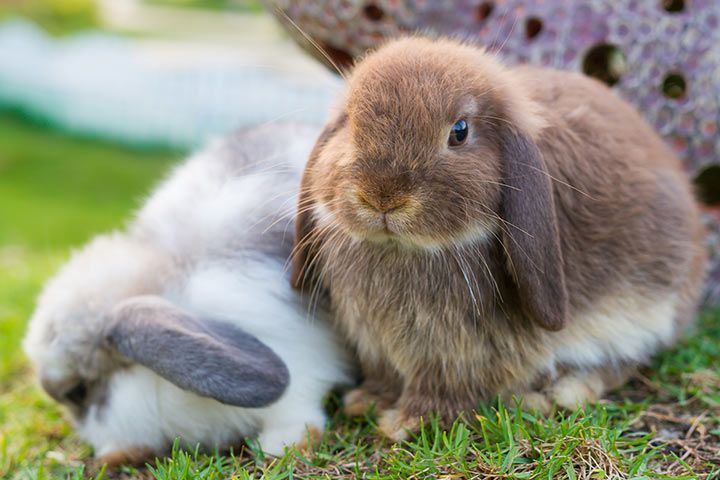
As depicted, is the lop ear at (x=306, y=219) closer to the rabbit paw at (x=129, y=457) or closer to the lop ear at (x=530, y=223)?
the lop ear at (x=530, y=223)

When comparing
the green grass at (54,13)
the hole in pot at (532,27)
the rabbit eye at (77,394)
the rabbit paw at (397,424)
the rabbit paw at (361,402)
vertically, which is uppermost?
the hole in pot at (532,27)

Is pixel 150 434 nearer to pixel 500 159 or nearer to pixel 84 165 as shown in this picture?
pixel 500 159

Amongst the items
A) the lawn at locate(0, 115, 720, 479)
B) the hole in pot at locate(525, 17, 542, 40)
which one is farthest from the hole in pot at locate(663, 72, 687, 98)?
the lawn at locate(0, 115, 720, 479)

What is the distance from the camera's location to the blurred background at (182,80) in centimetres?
329

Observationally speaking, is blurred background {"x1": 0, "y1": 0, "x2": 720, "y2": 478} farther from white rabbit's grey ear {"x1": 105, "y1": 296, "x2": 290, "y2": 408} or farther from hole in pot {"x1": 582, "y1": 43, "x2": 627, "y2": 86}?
white rabbit's grey ear {"x1": 105, "y1": 296, "x2": 290, "y2": 408}

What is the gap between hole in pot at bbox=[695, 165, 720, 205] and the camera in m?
3.59

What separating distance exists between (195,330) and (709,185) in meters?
2.55

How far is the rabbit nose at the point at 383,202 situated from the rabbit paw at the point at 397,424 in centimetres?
78

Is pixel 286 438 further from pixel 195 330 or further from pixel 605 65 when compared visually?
pixel 605 65

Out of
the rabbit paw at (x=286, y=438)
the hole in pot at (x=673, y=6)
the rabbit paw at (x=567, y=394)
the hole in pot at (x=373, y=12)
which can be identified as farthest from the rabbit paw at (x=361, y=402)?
the hole in pot at (x=673, y=6)

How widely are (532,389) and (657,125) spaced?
1.47 metres

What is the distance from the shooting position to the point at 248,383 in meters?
2.33

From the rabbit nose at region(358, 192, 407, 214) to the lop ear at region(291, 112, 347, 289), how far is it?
1.13 feet

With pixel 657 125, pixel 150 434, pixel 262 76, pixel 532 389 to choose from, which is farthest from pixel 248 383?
pixel 262 76
